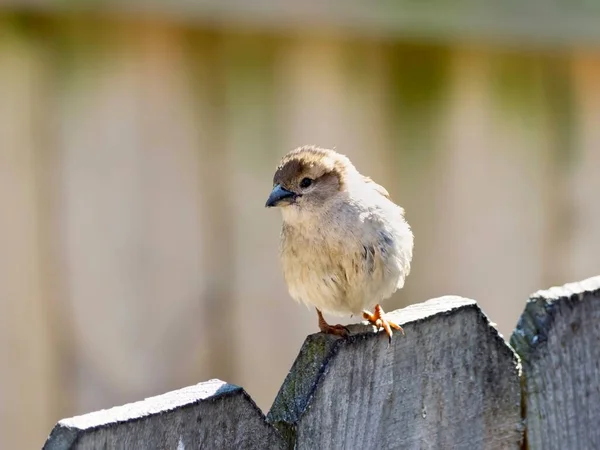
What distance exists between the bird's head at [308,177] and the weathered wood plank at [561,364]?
3.80ft

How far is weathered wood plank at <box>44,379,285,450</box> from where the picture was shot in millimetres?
1407

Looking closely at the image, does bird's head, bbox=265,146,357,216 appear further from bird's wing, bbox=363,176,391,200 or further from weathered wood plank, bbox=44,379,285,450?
weathered wood plank, bbox=44,379,285,450

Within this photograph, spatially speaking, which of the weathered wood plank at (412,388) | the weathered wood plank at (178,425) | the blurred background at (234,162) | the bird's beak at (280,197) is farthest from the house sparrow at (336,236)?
the weathered wood plank at (178,425)

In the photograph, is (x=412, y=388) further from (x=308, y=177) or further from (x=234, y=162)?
(x=234, y=162)

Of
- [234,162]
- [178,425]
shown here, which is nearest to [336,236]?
[234,162]

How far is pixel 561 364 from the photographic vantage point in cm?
189

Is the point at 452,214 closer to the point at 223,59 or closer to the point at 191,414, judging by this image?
the point at 223,59

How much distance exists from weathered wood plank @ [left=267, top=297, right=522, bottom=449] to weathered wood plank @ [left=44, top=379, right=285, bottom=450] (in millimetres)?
93

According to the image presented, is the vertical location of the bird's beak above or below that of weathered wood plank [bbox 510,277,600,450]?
above

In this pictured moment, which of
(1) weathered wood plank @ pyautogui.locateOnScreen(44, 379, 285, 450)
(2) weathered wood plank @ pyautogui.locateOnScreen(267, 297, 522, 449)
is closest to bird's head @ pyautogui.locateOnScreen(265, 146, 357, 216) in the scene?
(2) weathered wood plank @ pyautogui.locateOnScreen(267, 297, 522, 449)

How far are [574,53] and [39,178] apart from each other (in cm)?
176

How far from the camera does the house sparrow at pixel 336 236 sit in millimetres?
2725

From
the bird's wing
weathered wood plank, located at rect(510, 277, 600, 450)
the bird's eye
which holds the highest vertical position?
the bird's eye

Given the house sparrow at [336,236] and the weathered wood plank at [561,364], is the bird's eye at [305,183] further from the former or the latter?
the weathered wood plank at [561,364]
